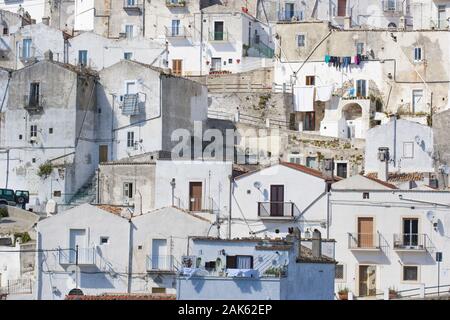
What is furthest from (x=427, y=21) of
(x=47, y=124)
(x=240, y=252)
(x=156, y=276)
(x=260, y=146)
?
(x=240, y=252)

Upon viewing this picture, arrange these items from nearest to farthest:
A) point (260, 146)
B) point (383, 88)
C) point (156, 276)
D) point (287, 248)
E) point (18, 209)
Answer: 1. point (287, 248)
2. point (156, 276)
3. point (18, 209)
4. point (260, 146)
5. point (383, 88)

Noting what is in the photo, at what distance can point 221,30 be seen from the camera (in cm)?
8100

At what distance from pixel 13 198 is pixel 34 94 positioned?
5.05 metres

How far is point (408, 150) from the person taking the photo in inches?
2667

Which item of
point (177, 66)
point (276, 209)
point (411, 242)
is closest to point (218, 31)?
point (177, 66)

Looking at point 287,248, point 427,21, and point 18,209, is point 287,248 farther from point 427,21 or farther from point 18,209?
point 427,21

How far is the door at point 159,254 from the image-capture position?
56.8 meters

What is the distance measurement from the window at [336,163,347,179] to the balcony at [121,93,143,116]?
871cm

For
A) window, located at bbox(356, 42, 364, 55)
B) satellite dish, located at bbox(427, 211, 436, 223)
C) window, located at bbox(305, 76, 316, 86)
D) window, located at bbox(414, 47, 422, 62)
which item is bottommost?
satellite dish, located at bbox(427, 211, 436, 223)

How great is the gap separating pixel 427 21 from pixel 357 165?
15.3 m

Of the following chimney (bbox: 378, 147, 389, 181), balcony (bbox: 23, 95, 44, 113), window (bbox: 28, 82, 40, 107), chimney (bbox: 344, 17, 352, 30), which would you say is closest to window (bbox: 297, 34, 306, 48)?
chimney (bbox: 344, 17, 352, 30)

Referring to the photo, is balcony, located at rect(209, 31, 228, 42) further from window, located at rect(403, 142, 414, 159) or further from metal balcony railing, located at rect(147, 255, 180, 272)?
metal balcony railing, located at rect(147, 255, 180, 272)

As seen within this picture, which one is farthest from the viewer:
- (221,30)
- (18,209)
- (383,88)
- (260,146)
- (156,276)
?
(221,30)

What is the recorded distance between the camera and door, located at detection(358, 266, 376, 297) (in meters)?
56.9
